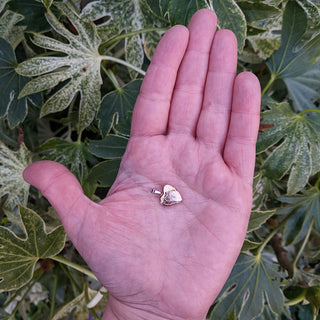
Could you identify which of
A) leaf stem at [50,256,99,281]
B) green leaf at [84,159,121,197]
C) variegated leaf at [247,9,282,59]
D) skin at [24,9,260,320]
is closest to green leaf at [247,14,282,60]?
variegated leaf at [247,9,282,59]

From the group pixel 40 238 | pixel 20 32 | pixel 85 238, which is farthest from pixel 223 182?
pixel 20 32

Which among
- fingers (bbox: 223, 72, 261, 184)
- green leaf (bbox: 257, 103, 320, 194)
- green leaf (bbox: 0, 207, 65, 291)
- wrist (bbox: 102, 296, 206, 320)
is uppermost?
fingers (bbox: 223, 72, 261, 184)

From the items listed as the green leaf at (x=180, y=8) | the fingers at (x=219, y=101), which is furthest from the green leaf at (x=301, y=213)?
the green leaf at (x=180, y=8)

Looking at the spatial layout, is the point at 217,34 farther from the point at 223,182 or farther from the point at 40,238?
the point at 40,238

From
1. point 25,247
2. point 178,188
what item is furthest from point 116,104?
point 25,247

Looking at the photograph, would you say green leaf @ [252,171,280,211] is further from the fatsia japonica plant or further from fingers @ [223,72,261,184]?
fingers @ [223,72,261,184]

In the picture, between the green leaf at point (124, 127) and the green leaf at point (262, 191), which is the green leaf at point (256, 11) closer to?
the green leaf at point (124, 127)
